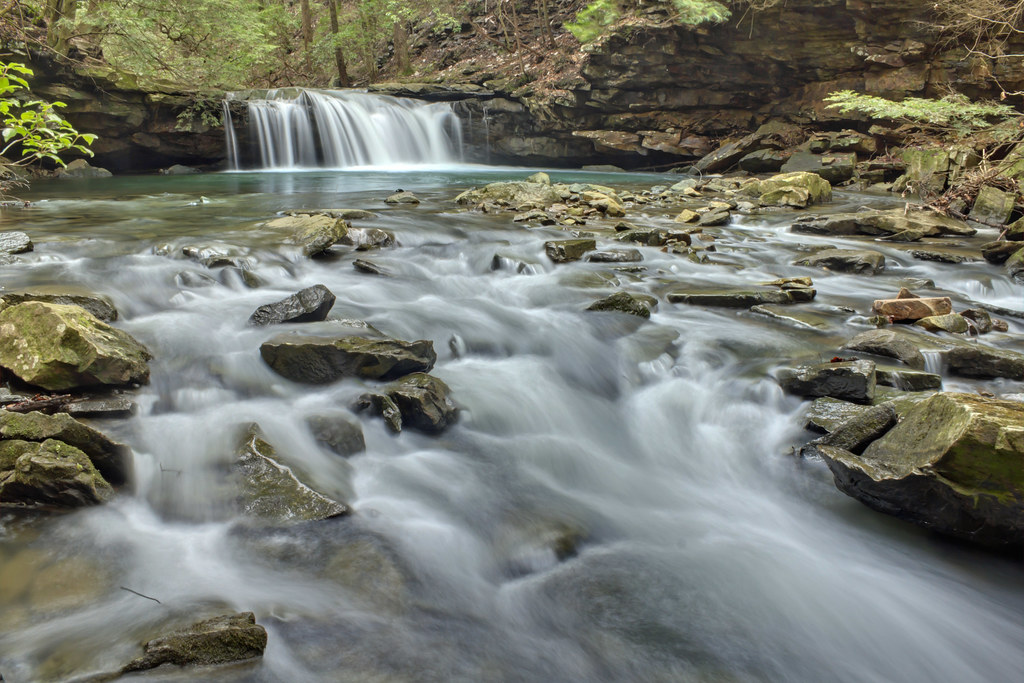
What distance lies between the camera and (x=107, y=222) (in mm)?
8961

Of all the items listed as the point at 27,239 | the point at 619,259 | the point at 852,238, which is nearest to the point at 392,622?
the point at 619,259

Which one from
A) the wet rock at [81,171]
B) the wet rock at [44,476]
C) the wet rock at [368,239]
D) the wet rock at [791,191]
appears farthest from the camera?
the wet rock at [81,171]

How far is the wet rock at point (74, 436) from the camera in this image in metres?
2.91

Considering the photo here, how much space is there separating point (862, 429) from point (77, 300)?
5302 millimetres

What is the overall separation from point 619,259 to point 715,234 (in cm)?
276

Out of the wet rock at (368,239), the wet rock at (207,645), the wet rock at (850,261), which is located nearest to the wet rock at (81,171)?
the wet rock at (368,239)

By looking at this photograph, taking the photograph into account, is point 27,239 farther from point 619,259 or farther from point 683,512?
point 683,512

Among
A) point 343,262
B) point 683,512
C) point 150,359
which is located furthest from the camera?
point 343,262

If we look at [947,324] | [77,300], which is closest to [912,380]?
[947,324]

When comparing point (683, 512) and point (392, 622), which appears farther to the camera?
point (683, 512)

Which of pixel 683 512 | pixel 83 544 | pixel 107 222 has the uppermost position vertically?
pixel 107 222

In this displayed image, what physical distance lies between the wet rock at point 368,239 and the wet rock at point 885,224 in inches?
252

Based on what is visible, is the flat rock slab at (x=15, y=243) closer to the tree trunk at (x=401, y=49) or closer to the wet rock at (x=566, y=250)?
the wet rock at (x=566, y=250)

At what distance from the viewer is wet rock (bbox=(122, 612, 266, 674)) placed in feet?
6.84
